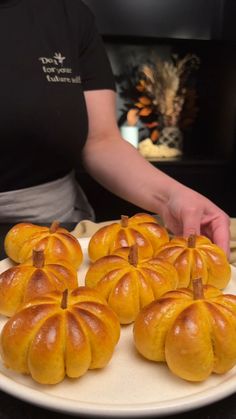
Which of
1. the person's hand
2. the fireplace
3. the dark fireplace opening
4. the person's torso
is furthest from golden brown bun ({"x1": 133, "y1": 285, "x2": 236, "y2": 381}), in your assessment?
the dark fireplace opening

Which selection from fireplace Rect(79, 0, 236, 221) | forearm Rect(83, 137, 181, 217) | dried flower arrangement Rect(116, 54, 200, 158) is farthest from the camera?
dried flower arrangement Rect(116, 54, 200, 158)

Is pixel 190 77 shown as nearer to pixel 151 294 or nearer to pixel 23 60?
pixel 23 60

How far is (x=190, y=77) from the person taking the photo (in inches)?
92.7

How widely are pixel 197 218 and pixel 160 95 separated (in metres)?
1.51

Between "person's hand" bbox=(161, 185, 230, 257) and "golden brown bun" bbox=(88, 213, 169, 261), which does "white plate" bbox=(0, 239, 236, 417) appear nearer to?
"golden brown bun" bbox=(88, 213, 169, 261)

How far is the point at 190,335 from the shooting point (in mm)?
397

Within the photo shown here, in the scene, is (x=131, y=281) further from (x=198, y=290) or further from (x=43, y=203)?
(x=43, y=203)

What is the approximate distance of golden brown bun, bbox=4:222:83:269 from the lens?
63cm

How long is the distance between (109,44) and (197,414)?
2087 mm

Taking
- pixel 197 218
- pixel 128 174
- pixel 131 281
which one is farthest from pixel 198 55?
pixel 131 281

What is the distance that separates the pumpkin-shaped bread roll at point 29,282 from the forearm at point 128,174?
405 millimetres

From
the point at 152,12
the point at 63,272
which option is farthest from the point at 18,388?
the point at 152,12

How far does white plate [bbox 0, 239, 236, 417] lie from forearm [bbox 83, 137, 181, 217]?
50 centimetres

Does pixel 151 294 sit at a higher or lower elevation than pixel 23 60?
lower
